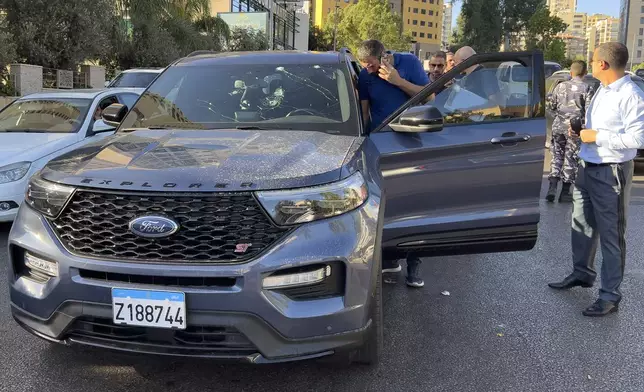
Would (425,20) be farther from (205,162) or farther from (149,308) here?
(149,308)

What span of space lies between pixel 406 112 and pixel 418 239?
836 millimetres

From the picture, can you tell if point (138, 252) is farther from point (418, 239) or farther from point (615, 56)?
point (615, 56)

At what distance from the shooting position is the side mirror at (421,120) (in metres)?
3.45

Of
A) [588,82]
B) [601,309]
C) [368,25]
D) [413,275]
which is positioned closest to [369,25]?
[368,25]

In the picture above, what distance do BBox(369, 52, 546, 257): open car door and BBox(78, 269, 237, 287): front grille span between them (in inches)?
58.0

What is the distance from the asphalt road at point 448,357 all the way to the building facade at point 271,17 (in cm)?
2913

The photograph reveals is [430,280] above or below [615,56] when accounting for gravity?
below

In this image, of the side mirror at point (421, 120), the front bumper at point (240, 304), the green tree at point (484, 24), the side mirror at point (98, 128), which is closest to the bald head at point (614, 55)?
the side mirror at point (421, 120)

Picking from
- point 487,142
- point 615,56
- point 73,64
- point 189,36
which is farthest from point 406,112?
point 189,36

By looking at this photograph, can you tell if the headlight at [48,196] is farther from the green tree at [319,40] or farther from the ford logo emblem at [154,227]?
the green tree at [319,40]

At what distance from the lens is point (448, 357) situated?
11.2ft

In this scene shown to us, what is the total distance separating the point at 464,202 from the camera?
3.79 metres

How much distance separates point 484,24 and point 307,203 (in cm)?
7040

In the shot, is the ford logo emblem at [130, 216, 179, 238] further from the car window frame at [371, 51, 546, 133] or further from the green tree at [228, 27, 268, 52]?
the green tree at [228, 27, 268, 52]
